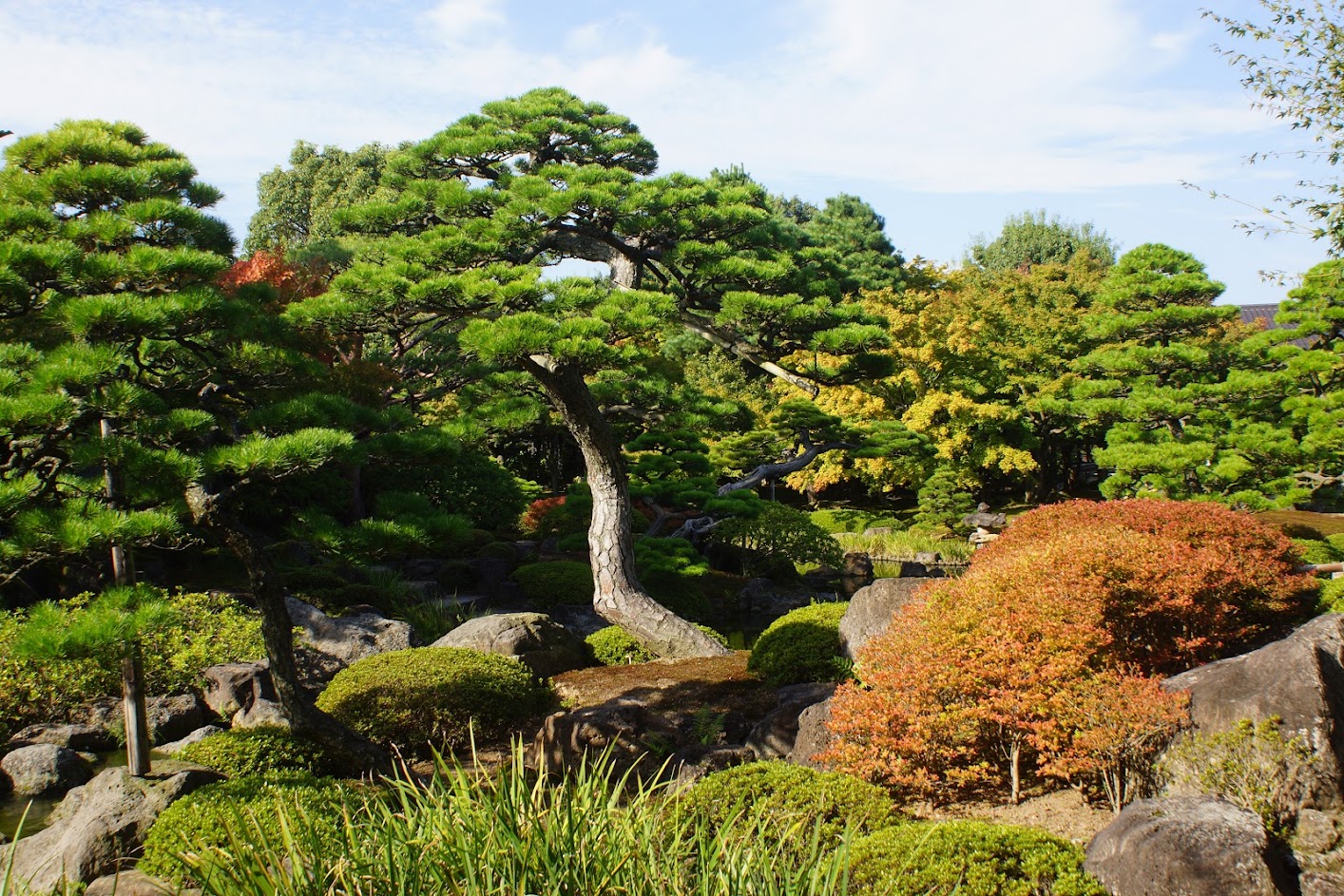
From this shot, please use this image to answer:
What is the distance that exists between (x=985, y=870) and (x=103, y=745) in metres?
6.57

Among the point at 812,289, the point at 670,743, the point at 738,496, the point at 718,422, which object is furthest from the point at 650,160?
the point at 670,743

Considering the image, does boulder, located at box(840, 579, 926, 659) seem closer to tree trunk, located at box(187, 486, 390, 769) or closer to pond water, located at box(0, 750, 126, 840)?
tree trunk, located at box(187, 486, 390, 769)

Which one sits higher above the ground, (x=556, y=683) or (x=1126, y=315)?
(x=1126, y=315)

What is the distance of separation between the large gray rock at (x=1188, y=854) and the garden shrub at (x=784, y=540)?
10.3 meters

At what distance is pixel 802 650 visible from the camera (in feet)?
24.7

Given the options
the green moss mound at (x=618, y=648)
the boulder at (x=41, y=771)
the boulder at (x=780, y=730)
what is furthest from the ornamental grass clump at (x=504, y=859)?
the green moss mound at (x=618, y=648)

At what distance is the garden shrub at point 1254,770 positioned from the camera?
14.2ft

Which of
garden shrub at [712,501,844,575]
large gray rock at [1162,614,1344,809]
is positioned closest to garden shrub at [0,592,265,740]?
large gray rock at [1162,614,1344,809]

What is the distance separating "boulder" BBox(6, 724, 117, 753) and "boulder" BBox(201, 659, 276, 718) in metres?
0.72

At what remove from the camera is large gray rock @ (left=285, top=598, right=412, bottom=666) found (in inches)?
337

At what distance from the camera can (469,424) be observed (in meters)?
9.25

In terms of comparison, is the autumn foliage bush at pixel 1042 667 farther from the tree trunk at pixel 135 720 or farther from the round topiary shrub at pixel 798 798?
the tree trunk at pixel 135 720

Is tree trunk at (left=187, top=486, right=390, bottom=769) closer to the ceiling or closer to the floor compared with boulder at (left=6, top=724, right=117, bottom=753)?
closer to the ceiling

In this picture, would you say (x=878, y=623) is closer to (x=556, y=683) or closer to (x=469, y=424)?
(x=556, y=683)
